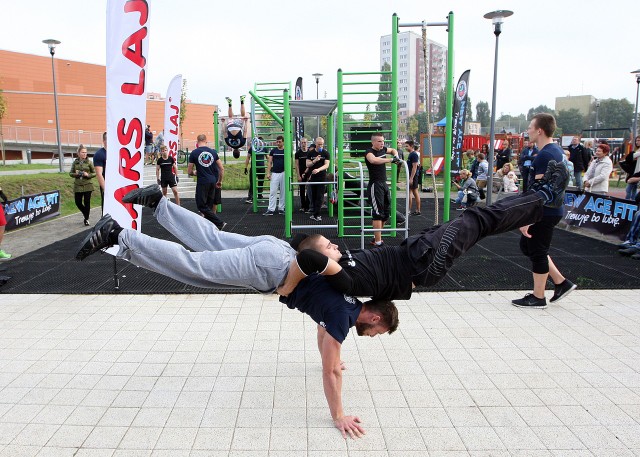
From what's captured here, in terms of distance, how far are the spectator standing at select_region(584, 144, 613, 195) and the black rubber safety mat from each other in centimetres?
129

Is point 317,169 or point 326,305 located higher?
point 317,169

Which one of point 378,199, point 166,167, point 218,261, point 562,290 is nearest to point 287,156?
point 378,199

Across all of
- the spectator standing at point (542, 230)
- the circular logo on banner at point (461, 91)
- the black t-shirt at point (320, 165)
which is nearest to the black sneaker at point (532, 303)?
the spectator standing at point (542, 230)

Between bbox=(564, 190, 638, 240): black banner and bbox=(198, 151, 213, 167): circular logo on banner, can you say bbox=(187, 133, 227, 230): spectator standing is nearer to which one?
bbox=(198, 151, 213, 167): circular logo on banner

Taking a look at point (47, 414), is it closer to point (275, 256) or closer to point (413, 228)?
point (275, 256)

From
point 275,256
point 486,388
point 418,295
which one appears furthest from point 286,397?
point 418,295

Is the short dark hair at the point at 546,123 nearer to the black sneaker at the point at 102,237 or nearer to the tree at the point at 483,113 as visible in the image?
the black sneaker at the point at 102,237

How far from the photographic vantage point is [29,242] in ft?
29.1

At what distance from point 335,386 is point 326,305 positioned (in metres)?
0.48

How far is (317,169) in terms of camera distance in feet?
33.3

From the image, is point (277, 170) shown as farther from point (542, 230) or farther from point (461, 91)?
point (461, 91)

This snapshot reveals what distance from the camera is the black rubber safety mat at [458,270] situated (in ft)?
20.2

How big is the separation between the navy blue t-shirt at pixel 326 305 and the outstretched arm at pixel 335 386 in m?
0.08

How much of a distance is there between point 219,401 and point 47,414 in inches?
44.1
